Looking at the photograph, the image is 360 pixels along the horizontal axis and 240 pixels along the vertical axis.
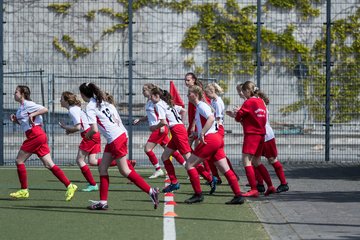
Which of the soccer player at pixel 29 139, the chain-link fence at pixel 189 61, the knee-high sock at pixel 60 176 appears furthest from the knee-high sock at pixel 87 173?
the chain-link fence at pixel 189 61

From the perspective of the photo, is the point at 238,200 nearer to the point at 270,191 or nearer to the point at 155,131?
the point at 270,191

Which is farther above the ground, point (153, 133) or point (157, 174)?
point (153, 133)

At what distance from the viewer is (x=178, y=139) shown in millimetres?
15703

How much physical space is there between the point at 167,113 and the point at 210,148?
2314mm

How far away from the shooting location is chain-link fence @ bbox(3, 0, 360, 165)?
2208 centimetres

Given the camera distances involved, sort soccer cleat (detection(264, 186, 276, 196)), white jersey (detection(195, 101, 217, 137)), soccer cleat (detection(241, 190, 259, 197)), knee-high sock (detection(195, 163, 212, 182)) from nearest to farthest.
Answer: white jersey (detection(195, 101, 217, 137)) < soccer cleat (detection(241, 190, 259, 197)) < soccer cleat (detection(264, 186, 276, 196)) < knee-high sock (detection(195, 163, 212, 182))

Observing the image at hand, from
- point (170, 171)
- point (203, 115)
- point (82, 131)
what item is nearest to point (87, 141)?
point (82, 131)

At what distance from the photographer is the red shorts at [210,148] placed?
44.7 feet

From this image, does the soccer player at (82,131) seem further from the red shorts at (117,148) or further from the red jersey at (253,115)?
the red jersey at (253,115)

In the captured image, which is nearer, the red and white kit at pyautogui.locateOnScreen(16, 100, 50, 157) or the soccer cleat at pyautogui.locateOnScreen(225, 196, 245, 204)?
the soccer cleat at pyautogui.locateOnScreen(225, 196, 245, 204)

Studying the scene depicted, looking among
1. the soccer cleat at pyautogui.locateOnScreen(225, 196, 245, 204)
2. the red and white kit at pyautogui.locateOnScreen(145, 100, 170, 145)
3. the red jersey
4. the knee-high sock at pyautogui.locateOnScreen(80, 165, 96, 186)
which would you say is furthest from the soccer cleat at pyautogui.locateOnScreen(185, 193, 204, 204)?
the red and white kit at pyautogui.locateOnScreen(145, 100, 170, 145)

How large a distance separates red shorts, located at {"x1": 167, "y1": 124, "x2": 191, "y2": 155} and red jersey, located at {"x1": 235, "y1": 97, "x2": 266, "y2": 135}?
1.49m

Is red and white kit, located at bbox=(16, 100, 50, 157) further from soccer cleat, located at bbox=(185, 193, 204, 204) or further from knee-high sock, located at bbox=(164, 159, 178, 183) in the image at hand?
soccer cleat, located at bbox=(185, 193, 204, 204)

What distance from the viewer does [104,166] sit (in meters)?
13.0
